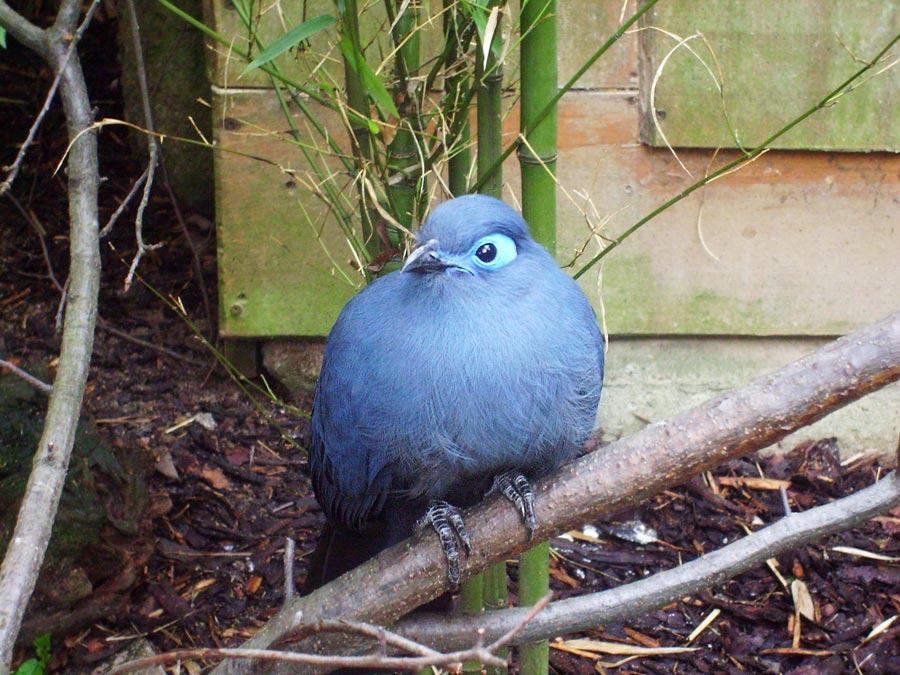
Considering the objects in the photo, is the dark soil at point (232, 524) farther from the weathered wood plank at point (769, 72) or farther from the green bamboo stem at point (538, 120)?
the weathered wood plank at point (769, 72)

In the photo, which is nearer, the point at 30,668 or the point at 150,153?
the point at 30,668

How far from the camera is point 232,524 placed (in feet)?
10.7

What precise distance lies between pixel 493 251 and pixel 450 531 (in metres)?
0.57

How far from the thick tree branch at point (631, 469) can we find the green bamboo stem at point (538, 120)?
0.45 m

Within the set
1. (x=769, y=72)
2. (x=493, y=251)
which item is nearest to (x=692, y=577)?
(x=493, y=251)

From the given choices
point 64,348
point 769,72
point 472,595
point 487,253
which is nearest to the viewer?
point 487,253

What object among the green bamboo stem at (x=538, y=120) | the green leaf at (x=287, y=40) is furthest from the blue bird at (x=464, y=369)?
the green leaf at (x=287, y=40)

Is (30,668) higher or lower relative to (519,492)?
lower

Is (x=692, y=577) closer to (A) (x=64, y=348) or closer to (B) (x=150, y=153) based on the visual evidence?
(A) (x=64, y=348)

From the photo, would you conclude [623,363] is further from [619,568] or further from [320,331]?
[320,331]

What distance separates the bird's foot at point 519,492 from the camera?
6.20 ft

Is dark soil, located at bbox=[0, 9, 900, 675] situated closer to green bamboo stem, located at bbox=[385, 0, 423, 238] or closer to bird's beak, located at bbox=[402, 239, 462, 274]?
green bamboo stem, located at bbox=[385, 0, 423, 238]

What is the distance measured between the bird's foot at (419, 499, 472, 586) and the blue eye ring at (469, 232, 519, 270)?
506 mm

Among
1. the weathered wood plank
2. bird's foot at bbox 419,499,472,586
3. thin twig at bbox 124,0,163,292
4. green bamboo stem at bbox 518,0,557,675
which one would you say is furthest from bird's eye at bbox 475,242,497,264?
the weathered wood plank
